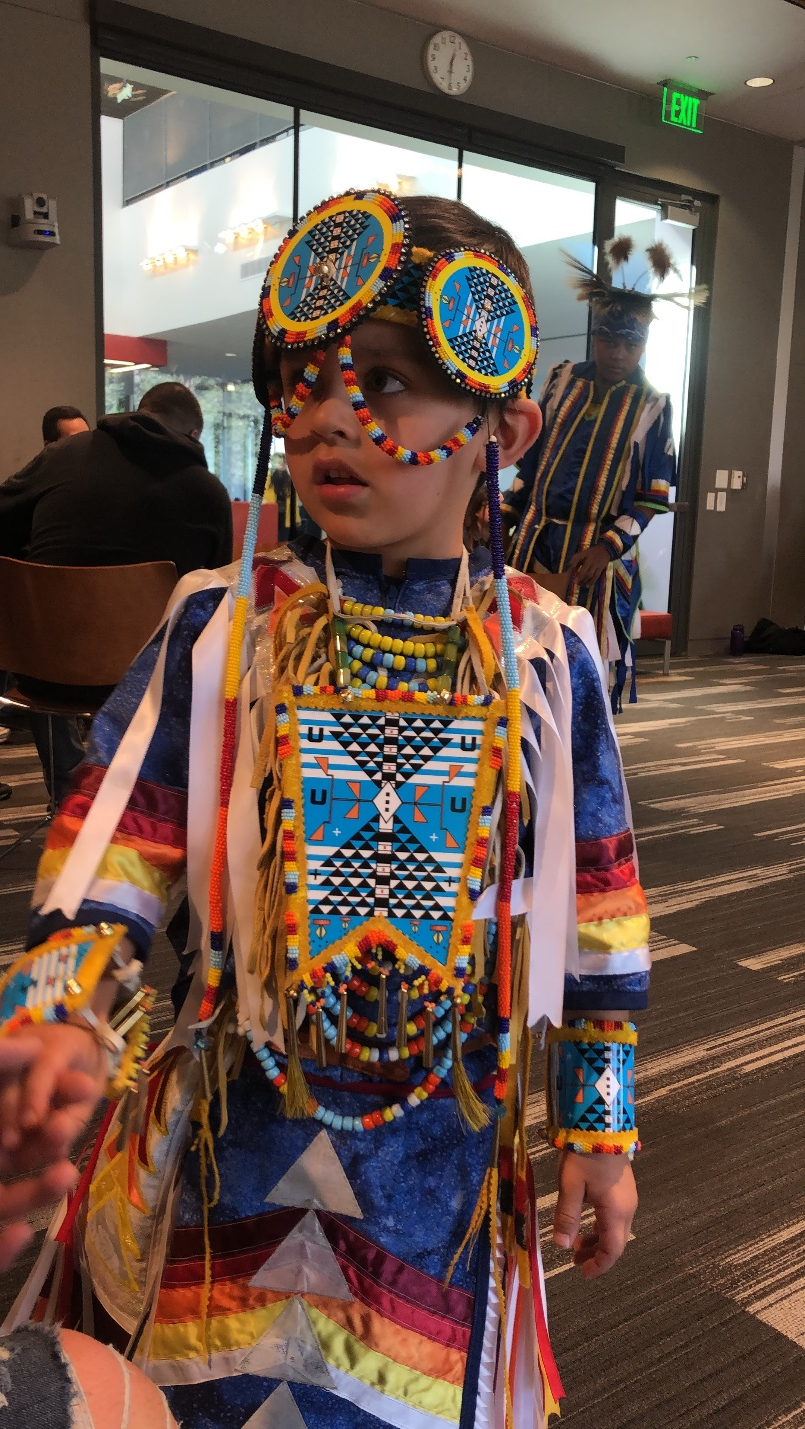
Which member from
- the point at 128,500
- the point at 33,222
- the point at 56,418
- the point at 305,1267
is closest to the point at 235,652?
the point at 305,1267

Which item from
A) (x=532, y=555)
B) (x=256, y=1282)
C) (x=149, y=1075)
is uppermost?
(x=532, y=555)

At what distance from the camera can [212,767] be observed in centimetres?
74

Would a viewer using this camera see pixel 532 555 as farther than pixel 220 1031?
Yes

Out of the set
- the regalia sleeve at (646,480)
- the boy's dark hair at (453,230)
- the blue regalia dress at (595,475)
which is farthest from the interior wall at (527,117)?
the boy's dark hair at (453,230)

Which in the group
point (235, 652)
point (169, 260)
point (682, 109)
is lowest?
point (235, 652)

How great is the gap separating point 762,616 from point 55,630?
22.1 feet

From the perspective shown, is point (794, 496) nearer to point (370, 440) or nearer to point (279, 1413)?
point (370, 440)

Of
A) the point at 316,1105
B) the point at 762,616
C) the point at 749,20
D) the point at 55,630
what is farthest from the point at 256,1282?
the point at 762,616

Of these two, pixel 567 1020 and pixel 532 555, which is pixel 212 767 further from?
pixel 532 555

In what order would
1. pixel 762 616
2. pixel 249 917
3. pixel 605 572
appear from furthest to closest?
pixel 762 616, pixel 605 572, pixel 249 917

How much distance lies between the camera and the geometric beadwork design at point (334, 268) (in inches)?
28.2

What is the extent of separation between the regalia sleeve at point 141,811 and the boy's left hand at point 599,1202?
1.17 feet

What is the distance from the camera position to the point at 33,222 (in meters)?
4.54

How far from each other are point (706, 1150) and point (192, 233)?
5.38 m
